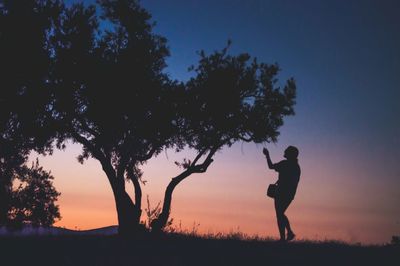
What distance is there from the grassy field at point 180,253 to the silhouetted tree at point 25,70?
22.6ft

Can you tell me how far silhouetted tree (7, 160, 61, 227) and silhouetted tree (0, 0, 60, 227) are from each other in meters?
5.20


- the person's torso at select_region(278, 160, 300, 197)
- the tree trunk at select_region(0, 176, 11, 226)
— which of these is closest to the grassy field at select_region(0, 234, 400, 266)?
the person's torso at select_region(278, 160, 300, 197)

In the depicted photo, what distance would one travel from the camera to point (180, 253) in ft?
42.9

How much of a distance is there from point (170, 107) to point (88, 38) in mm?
4960

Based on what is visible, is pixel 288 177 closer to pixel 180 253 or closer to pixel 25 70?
pixel 180 253

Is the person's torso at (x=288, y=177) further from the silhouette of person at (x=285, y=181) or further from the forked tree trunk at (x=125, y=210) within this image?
the forked tree trunk at (x=125, y=210)

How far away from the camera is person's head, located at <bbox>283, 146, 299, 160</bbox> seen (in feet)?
48.6

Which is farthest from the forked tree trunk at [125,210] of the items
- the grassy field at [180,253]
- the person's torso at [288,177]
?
the person's torso at [288,177]

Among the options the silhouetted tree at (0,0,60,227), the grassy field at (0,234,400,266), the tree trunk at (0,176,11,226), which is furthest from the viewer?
the tree trunk at (0,176,11,226)

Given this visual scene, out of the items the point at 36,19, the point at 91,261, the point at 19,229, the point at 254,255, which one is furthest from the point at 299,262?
the point at 19,229

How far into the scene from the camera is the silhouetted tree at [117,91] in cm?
2091

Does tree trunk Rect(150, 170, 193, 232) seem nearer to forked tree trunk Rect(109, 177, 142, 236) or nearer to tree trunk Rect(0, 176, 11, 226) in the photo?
forked tree trunk Rect(109, 177, 142, 236)

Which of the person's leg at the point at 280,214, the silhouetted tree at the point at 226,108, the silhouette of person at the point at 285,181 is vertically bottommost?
the person's leg at the point at 280,214

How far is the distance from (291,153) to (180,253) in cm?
483
